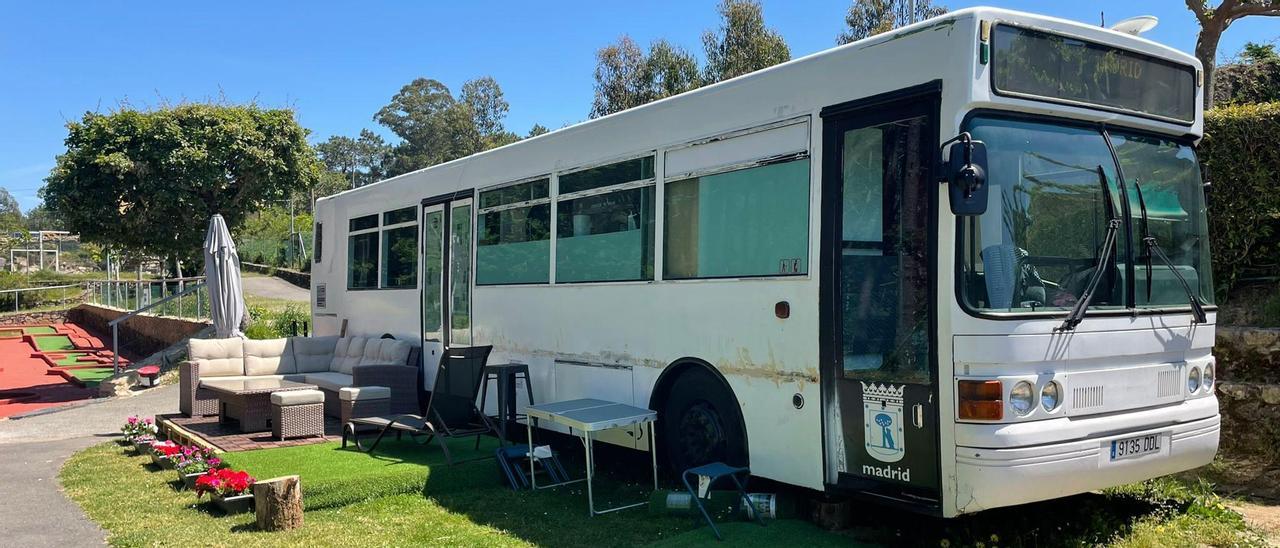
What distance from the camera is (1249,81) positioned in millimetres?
13352

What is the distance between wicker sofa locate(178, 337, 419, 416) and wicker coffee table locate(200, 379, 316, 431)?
0.67 m

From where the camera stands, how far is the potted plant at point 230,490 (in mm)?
6953

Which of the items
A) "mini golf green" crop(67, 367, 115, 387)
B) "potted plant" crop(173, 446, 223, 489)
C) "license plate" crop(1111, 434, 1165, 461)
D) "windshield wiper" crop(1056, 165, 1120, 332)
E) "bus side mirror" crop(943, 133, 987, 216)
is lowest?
"mini golf green" crop(67, 367, 115, 387)

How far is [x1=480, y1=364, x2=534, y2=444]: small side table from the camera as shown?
8031 millimetres

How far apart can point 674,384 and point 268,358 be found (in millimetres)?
7148

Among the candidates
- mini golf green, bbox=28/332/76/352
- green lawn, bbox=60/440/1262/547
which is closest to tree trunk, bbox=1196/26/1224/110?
green lawn, bbox=60/440/1262/547

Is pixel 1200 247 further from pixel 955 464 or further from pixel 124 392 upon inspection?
pixel 124 392

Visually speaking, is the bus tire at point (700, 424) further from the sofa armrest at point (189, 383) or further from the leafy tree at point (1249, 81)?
the leafy tree at point (1249, 81)

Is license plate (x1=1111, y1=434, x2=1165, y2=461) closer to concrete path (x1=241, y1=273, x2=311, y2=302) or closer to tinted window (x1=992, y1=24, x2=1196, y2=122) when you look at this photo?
tinted window (x1=992, y1=24, x2=1196, y2=122)

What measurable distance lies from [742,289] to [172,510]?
184 inches

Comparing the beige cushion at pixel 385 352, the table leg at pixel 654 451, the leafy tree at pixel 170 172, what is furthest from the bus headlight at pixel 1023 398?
the leafy tree at pixel 170 172

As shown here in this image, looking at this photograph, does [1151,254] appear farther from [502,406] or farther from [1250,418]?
[502,406]

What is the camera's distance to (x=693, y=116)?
265 inches

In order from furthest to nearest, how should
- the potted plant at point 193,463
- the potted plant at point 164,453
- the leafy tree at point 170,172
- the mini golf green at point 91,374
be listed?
the mini golf green at point 91,374 → the leafy tree at point 170,172 → the potted plant at point 164,453 → the potted plant at point 193,463
